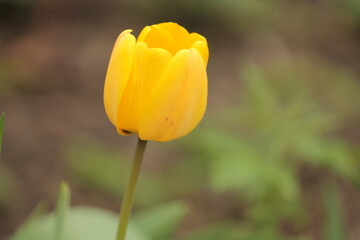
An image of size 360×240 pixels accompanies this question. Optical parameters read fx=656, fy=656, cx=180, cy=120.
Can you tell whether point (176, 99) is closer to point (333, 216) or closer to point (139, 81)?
point (139, 81)

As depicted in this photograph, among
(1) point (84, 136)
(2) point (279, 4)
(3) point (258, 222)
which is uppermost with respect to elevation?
(2) point (279, 4)

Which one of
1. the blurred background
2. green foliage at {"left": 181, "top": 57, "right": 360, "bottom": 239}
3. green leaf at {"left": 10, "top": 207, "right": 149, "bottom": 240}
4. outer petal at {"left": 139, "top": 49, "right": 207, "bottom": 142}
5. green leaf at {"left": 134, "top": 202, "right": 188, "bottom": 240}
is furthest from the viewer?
the blurred background

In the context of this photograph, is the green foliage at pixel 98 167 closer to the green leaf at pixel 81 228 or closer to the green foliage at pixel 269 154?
the green foliage at pixel 269 154

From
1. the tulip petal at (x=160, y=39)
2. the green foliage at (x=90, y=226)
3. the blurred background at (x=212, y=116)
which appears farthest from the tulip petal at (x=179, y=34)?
the blurred background at (x=212, y=116)

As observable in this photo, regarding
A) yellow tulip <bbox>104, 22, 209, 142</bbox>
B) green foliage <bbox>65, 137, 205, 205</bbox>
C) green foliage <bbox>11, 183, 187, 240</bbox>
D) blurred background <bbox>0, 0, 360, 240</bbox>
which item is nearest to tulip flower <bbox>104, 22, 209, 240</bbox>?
yellow tulip <bbox>104, 22, 209, 142</bbox>

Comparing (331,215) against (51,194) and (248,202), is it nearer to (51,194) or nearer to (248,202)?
(248,202)

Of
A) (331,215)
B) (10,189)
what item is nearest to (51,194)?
(10,189)

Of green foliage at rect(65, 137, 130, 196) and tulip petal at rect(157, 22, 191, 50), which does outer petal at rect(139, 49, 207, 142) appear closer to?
tulip petal at rect(157, 22, 191, 50)
